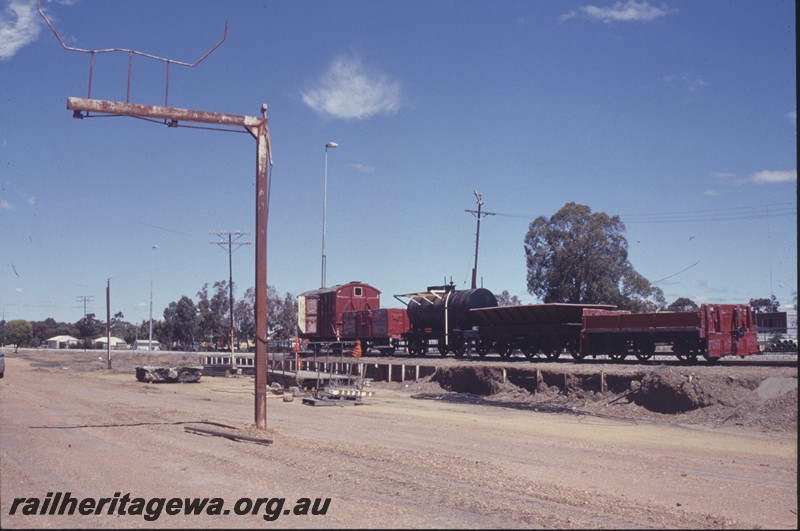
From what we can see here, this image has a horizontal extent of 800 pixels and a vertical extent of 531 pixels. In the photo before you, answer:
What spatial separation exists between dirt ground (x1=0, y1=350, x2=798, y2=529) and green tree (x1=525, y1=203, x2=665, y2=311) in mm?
28904

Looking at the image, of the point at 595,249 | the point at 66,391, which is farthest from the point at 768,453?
the point at 595,249

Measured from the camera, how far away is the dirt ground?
7883mm

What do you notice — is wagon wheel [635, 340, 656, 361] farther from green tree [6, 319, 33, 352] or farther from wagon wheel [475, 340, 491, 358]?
green tree [6, 319, 33, 352]

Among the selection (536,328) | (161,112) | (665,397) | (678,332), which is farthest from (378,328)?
(161,112)

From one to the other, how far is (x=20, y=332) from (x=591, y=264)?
450 ft

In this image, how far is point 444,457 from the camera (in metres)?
12.0

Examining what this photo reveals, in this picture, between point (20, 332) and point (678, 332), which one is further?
point (20, 332)

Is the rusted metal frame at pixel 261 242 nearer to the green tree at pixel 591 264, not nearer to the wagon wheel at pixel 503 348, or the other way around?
the wagon wheel at pixel 503 348

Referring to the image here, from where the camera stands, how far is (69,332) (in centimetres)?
17412

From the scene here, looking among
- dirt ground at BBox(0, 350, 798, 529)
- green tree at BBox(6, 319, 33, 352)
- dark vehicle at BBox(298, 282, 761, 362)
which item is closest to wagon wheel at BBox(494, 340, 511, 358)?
dark vehicle at BBox(298, 282, 761, 362)

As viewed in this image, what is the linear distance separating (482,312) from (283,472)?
70.8 feet

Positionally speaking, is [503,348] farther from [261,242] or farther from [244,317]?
[244,317]

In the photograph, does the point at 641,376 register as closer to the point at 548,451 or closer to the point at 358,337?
the point at 548,451

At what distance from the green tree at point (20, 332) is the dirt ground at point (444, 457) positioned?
143 metres
